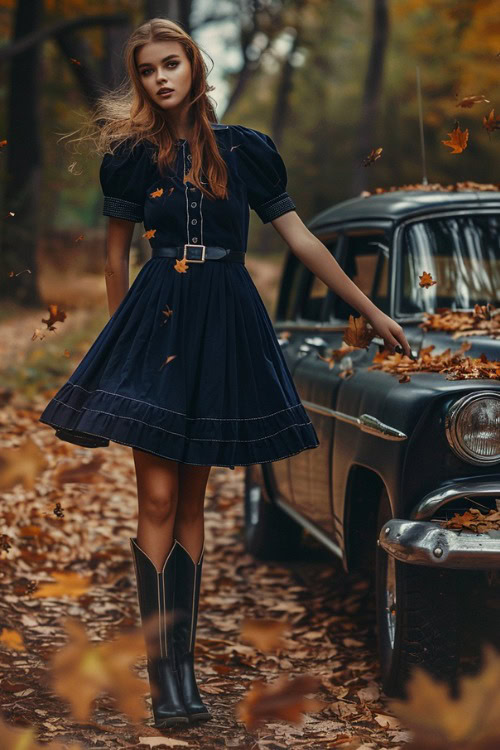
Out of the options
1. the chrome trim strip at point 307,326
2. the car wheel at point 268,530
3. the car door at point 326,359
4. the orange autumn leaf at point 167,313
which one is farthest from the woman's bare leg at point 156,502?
the car wheel at point 268,530

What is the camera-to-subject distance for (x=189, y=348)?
354 cm

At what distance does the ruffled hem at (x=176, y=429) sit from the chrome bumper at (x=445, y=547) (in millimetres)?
444

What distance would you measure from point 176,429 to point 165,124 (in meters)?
0.95

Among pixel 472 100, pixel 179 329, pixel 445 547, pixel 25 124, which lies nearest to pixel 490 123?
pixel 472 100

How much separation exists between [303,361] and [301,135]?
31.7 meters

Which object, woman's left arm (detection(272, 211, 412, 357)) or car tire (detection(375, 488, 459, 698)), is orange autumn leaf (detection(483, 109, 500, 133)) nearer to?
woman's left arm (detection(272, 211, 412, 357))

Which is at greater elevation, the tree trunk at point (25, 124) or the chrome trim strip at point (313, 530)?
the tree trunk at point (25, 124)

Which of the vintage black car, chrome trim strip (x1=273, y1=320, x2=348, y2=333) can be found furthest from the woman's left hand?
chrome trim strip (x1=273, y1=320, x2=348, y2=333)

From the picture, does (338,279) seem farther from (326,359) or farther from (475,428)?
(326,359)

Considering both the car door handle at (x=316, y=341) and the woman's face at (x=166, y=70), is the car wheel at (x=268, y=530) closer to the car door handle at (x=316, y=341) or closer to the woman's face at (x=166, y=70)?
the car door handle at (x=316, y=341)

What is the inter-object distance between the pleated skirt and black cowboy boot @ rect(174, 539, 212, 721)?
449 mm

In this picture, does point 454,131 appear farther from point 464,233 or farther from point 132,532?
point 132,532

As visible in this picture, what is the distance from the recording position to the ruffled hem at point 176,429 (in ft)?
11.3

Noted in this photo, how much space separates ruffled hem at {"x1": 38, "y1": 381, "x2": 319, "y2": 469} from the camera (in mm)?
3430
